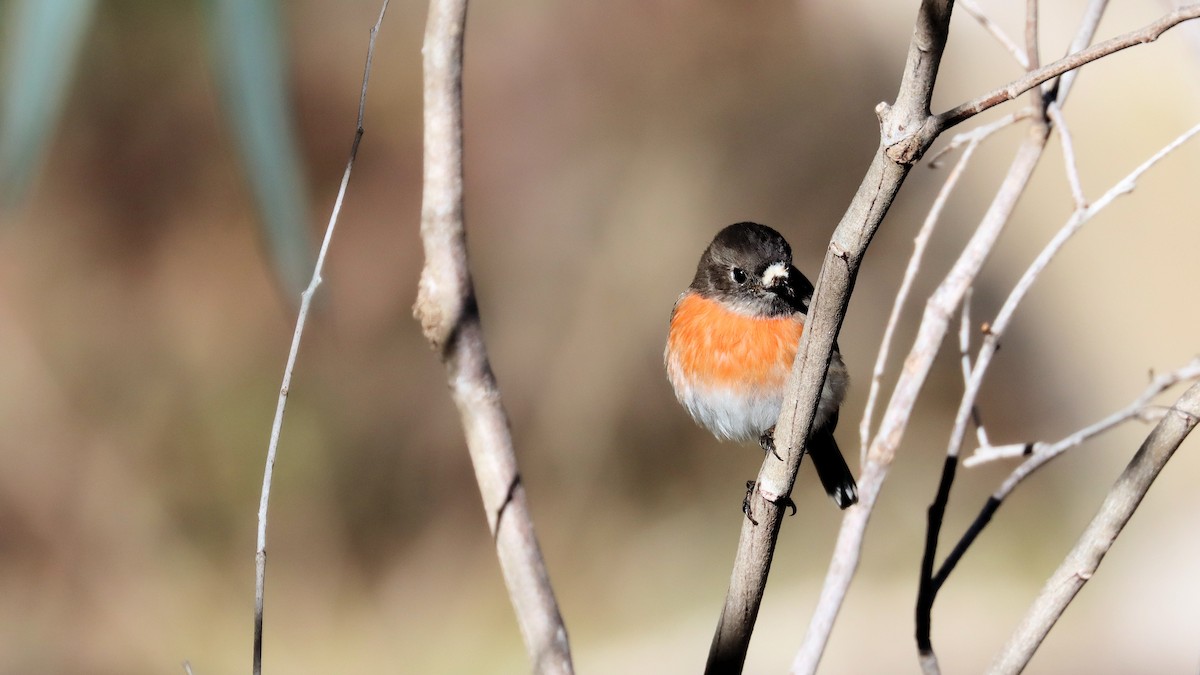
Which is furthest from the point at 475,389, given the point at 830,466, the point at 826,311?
the point at 830,466

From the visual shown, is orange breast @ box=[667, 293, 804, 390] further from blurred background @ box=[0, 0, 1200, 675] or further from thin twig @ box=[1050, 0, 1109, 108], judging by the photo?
blurred background @ box=[0, 0, 1200, 675]

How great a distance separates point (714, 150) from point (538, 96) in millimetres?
954

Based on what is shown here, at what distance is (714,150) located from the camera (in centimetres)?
491

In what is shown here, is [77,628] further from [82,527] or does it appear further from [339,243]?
[339,243]

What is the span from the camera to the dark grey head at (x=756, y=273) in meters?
2.58

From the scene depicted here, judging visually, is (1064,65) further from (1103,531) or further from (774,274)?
(774,274)

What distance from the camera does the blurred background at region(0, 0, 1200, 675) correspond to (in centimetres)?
457

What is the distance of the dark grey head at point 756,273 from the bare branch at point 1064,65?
1.45m

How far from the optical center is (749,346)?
2.63 m

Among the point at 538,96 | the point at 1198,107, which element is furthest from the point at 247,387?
the point at 1198,107

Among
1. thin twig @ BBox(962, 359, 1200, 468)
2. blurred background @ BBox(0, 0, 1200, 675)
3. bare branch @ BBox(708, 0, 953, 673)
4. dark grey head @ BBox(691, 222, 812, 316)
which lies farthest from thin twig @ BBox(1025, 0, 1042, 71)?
blurred background @ BBox(0, 0, 1200, 675)

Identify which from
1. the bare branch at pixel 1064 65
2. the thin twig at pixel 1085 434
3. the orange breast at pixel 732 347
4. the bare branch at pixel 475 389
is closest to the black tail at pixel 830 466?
the orange breast at pixel 732 347

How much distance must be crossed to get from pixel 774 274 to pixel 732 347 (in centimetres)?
25

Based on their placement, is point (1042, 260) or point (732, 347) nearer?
point (1042, 260)
